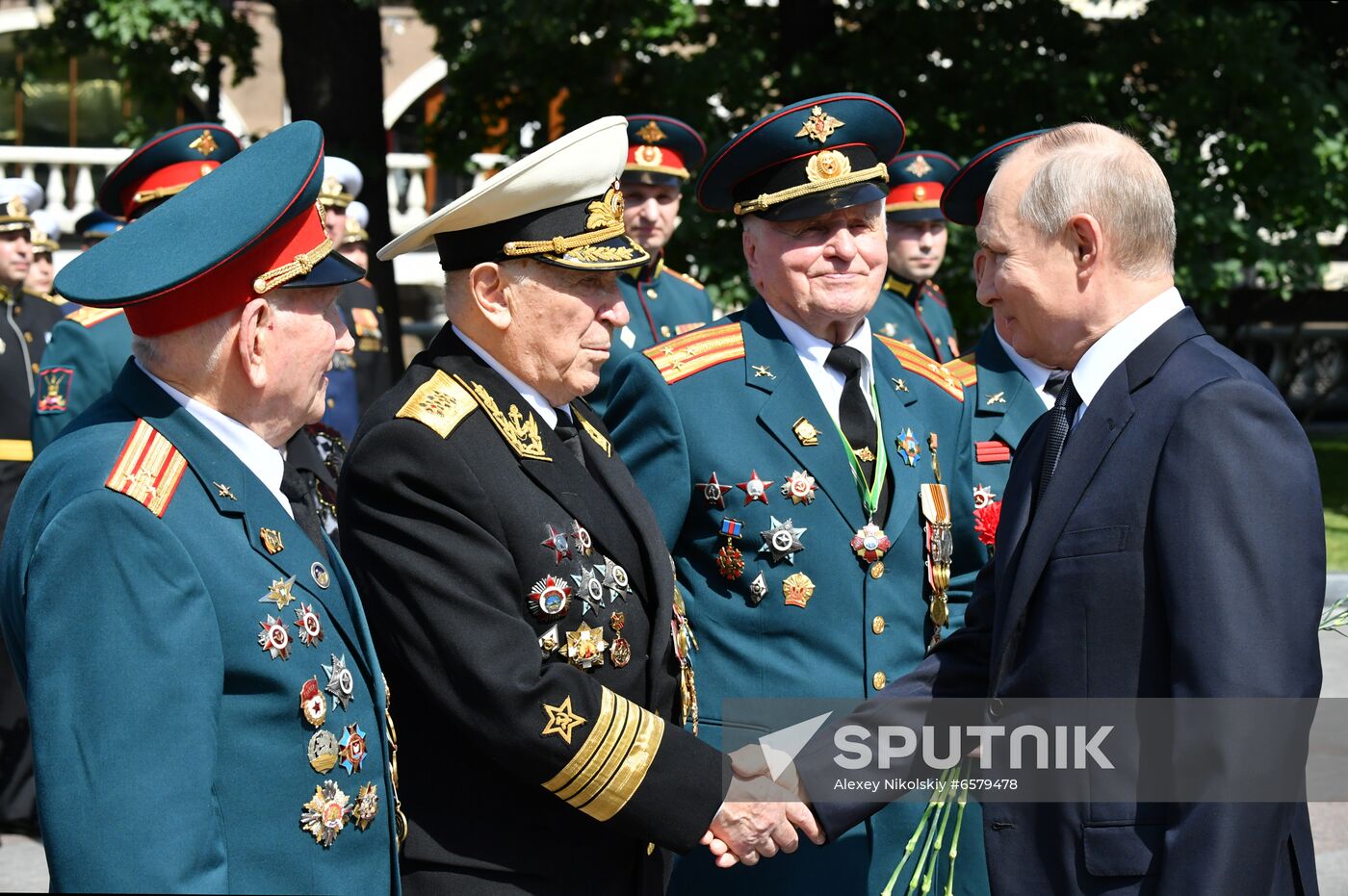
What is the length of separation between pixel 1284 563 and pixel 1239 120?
10.3 metres

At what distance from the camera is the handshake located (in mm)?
3334

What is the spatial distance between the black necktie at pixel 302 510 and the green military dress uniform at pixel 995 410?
2.15m

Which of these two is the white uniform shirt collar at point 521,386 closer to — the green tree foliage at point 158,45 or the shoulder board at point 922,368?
the shoulder board at point 922,368

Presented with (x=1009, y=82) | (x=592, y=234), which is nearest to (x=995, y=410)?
(x=592, y=234)

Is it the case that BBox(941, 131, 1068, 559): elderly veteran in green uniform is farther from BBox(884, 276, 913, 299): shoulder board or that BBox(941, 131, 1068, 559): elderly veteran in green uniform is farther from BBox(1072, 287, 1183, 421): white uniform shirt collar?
BBox(884, 276, 913, 299): shoulder board

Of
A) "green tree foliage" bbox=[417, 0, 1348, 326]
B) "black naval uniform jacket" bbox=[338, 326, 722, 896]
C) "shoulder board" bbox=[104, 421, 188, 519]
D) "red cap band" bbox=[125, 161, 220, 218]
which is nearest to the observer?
"shoulder board" bbox=[104, 421, 188, 519]

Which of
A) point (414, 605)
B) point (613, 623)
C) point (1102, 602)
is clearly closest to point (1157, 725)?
point (1102, 602)

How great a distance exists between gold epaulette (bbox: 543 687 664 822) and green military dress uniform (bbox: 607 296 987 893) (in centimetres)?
70

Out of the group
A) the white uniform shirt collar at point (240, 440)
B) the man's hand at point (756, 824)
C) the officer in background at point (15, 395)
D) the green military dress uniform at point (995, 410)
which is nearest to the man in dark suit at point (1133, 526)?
the man's hand at point (756, 824)

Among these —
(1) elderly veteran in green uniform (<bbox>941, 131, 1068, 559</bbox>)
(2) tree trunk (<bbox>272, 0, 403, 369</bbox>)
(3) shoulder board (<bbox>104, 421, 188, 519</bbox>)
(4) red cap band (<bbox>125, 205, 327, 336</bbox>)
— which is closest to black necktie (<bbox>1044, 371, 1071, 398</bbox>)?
(1) elderly veteran in green uniform (<bbox>941, 131, 1068, 559</bbox>)

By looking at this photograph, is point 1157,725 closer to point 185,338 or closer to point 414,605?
point 414,605

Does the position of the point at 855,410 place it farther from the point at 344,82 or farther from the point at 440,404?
the point at 344,82

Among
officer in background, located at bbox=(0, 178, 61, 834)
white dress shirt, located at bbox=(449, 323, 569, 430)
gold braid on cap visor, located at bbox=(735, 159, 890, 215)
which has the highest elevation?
gold braid on cap visor, located at bbox=(735, 159, 890, 215)

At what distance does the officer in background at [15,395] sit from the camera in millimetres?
6645
